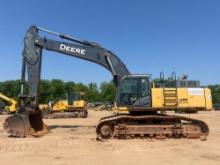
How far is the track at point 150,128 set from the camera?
1678 centimetres

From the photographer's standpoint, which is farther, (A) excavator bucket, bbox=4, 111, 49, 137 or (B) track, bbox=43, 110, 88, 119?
(B) track, bbox=43, 110, 88, 119

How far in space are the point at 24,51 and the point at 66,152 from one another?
8411mm

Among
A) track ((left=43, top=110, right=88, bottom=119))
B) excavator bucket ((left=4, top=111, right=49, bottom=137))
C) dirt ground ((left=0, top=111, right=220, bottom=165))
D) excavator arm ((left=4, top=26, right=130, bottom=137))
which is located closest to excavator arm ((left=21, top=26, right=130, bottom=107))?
excavator arm ((left=4, top=26, right=130, bottom=137))

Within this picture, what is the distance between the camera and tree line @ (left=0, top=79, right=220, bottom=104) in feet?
333

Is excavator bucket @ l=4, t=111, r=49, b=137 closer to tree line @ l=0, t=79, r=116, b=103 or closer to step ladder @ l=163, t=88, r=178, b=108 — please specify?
step ladder @ l=163, t=88, r=178, b=108

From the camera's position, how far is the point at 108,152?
1289 cm

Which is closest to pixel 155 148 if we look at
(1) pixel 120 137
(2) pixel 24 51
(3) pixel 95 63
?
(1) pixel 120 137

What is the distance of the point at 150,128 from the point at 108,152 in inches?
170

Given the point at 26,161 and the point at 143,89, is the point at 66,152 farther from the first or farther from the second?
the point at 143,89

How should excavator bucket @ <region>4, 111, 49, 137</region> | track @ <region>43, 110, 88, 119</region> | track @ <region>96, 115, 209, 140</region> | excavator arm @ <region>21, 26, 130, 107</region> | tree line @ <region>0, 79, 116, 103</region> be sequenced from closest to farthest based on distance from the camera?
track @ <region>96, 115, 209, 140</region> < excavator bucket @ <region>4, 111, 49, 137</region> < excavator arm @ <region>21, 26, 130, 107</region> < track @ <region>43, 110, 88, 119</region> < tree line @ <region>0, 79, 116, 103</region>

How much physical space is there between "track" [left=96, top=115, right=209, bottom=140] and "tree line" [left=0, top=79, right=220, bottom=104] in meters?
83.3

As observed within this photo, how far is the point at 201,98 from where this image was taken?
55.9 ft

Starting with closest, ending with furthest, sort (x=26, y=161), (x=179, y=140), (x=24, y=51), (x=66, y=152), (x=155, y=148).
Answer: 1. (x=26, y=161)
2. (x=66, y=152)
3. (x=155, y=148)
4. (x=179, y=140)
5. (x=24, y=51)

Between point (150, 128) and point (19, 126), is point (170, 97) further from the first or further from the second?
point (19, 126)
